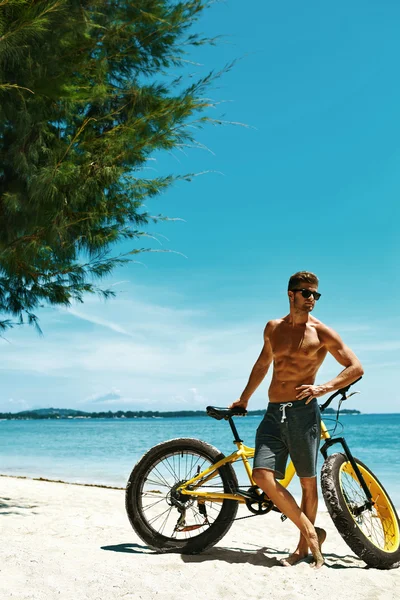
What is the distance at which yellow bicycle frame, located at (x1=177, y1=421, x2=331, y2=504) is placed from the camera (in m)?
3.89

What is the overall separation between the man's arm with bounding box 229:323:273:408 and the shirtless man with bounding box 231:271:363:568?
6cm

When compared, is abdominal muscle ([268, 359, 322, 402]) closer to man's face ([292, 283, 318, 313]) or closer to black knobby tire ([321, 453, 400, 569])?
man's face ([292, 283, 318, 313])

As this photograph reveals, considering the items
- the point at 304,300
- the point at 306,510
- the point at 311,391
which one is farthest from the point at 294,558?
the point at 304,300

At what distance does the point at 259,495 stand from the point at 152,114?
11.7 ft

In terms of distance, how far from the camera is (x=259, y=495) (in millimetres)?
3834

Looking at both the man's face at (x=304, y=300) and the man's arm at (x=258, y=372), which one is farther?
the man's arm at (x=258, y=372)

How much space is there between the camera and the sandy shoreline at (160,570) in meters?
3.13

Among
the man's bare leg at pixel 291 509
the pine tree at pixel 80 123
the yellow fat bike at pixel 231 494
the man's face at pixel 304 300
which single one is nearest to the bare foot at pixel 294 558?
the man's bare leg at pixel 291 509

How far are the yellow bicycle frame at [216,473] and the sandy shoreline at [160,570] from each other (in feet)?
1.30

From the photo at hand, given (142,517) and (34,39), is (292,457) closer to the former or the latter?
(142,517)

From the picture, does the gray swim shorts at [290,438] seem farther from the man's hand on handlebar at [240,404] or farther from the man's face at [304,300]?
the man's face at [304,300]

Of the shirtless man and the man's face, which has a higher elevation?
the man's face

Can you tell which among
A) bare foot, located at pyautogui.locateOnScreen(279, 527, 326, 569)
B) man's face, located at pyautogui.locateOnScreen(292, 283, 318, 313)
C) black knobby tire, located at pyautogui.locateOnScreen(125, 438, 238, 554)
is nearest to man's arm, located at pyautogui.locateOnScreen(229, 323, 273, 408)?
man's face, located at pyautogui.locateOnScreen(292, 283, 318, 313)

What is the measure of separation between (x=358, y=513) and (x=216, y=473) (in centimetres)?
97
